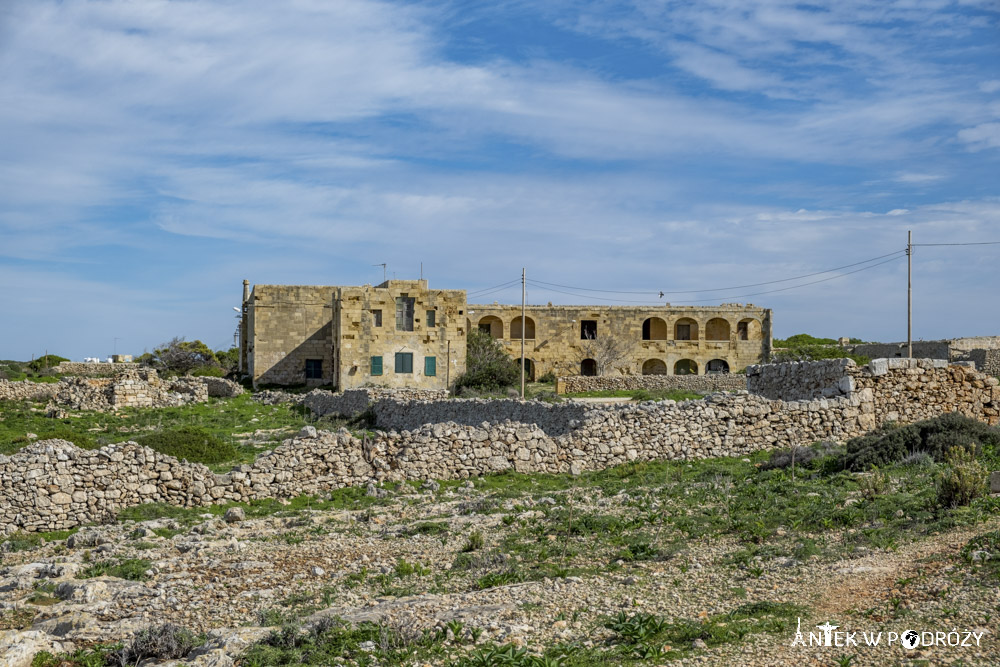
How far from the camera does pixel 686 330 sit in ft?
192

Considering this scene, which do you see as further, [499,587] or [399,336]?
[399,336]

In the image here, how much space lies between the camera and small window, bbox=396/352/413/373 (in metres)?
43.3

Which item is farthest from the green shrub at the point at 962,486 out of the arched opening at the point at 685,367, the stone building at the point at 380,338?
the arched opening at the point at 685,367

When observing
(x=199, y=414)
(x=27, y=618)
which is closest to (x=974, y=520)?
(x=27, y=618)

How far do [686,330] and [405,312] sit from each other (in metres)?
23.0

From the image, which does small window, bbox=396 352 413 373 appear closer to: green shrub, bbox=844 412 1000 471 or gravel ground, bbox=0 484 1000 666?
green shrub, bbox=844 412 1000 471

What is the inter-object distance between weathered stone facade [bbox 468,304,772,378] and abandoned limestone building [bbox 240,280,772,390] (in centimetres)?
6

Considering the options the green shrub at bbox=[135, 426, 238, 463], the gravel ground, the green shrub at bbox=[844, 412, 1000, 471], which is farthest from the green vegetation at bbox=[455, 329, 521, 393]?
the gravel ground

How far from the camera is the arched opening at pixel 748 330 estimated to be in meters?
55.8

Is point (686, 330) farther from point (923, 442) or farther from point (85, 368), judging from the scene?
point (923, 442)

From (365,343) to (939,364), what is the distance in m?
28.4

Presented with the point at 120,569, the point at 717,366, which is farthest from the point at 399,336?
the point at 120,569

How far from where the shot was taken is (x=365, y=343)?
42750 millimetres

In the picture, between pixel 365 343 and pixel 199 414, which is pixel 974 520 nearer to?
pixel 199 414
